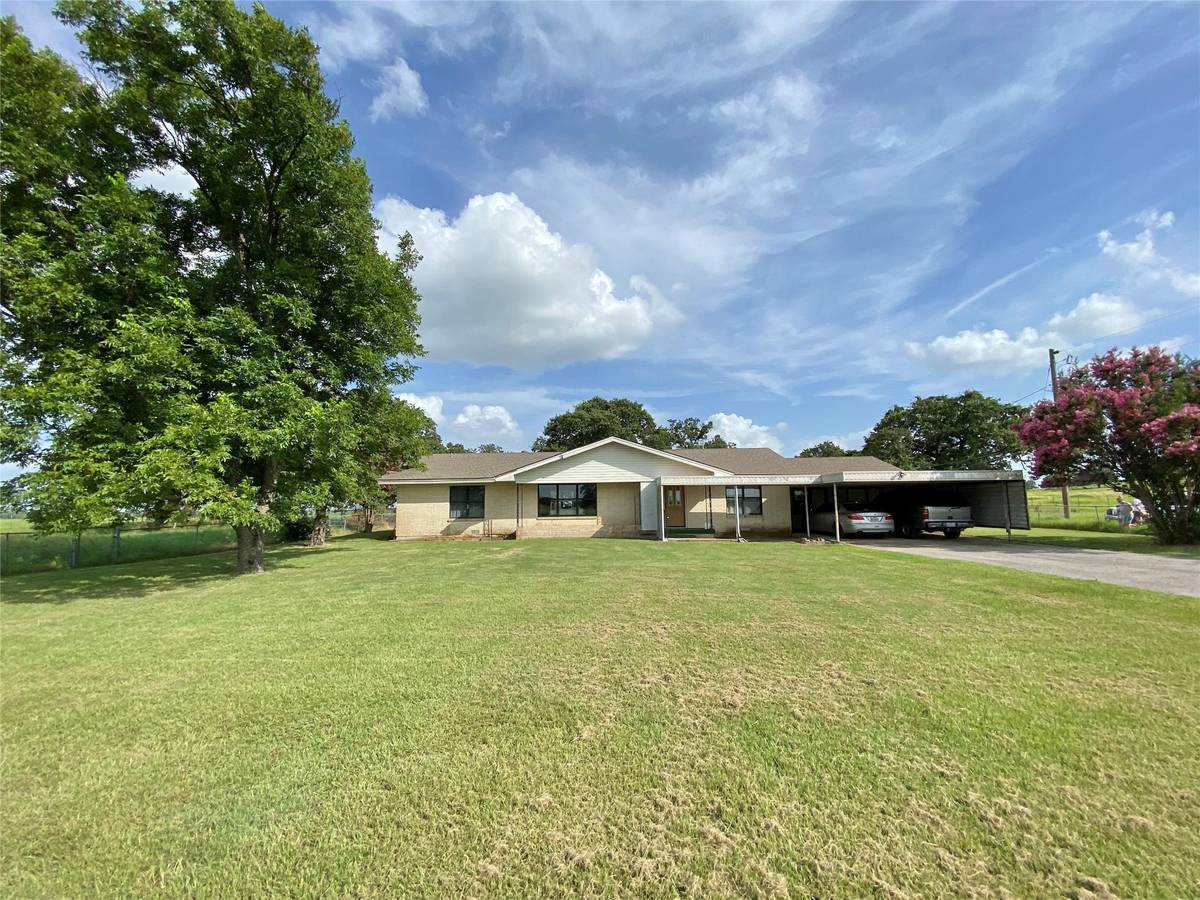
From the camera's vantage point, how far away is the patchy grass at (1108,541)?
13245mm

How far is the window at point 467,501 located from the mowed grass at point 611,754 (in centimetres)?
1460

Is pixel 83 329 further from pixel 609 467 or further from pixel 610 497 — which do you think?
pixel 610 497

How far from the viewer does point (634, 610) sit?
23.1 ft

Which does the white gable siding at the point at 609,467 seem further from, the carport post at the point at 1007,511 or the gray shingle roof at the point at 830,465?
the carport post at the point at 1007,511

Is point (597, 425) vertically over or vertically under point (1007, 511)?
over

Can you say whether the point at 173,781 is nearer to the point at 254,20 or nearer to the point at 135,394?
the point at 135,394

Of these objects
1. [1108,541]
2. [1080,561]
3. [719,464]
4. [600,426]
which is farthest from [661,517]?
[600,426]

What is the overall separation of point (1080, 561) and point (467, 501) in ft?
63.6

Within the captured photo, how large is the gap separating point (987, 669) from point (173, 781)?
20.7ft

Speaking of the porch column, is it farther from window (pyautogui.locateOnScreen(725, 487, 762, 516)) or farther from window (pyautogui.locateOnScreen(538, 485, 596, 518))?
window (pyautogui.locateOnScreen(725, 487, 762, 516))

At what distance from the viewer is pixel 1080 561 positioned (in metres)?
11.4

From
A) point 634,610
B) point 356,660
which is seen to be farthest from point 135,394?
point 634,610

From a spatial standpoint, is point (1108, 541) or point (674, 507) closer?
point (1108, 541)

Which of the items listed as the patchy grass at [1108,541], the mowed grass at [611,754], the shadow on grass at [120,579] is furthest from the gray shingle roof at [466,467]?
the patchy grass at [1108,541]
